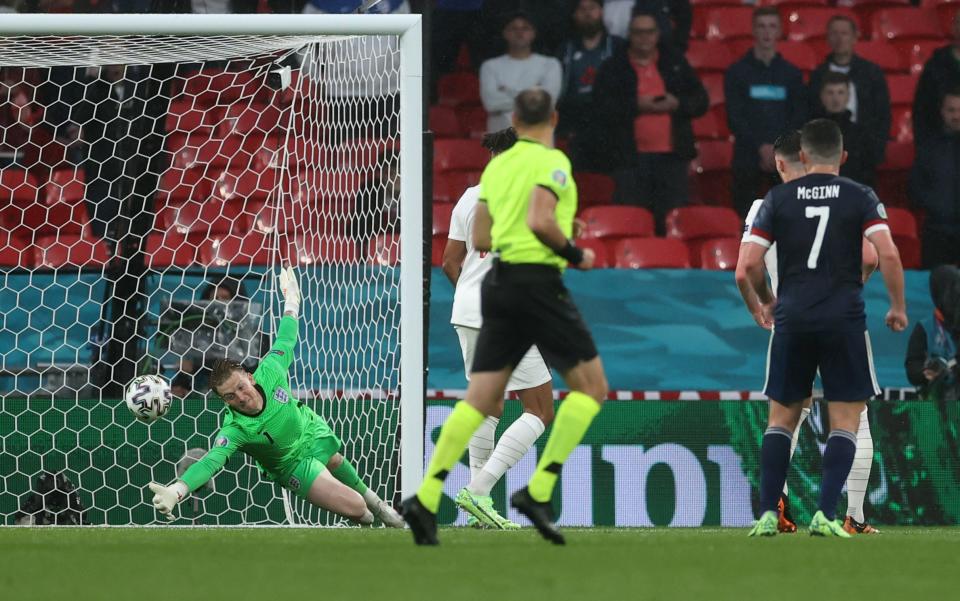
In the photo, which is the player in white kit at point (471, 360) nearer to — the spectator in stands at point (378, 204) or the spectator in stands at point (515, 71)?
the spectator in stands at point (378, 204)

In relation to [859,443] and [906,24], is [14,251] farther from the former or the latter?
[906,24]

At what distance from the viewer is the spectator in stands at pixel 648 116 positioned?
465 inches

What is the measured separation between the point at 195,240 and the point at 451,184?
2.42 meters

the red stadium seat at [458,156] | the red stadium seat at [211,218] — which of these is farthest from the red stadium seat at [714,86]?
the red stadium seat at [211,218]

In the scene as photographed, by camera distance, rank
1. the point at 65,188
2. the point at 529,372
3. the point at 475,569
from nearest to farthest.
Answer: the point at 475,569 → the point at 529,372 → the point at 65,188

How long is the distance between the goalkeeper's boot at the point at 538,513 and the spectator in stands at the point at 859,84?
742 cm

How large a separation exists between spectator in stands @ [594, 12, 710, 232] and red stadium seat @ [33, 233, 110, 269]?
13.6 feet

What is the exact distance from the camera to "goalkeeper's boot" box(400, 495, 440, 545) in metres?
5.18

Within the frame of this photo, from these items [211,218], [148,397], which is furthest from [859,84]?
[148,397]

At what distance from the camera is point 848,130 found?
1191 centimetres

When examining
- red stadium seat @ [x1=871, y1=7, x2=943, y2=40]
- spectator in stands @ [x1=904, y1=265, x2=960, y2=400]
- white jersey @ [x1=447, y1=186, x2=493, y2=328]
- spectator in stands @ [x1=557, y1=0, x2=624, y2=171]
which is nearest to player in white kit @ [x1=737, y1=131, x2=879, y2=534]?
white jersey @ [x1=447, y1=186, x2=493, y2=328]

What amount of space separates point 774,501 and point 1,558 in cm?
298

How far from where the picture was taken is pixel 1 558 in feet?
16.4

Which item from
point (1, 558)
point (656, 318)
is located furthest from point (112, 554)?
point (656, 318)
